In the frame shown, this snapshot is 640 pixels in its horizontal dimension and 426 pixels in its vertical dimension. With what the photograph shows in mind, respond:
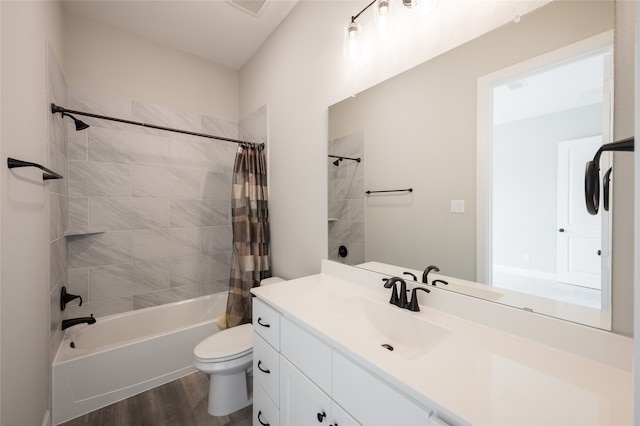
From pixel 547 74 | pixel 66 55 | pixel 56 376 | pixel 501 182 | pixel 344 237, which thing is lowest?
pixel 56 376

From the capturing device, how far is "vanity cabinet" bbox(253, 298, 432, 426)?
0.69 m

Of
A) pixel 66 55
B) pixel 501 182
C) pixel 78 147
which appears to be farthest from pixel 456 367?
pixel 66 55

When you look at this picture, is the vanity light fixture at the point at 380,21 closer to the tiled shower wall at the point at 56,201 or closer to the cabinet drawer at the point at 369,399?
the cabinet drawer at the point at 369,399

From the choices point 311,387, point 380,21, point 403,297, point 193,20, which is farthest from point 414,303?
point 193,20

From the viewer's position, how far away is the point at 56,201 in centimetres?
158

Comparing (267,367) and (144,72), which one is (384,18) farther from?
(144,72)

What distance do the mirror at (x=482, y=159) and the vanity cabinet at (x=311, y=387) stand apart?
55 cm

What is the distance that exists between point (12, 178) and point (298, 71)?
5.41ft

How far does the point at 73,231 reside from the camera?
1.91 metres

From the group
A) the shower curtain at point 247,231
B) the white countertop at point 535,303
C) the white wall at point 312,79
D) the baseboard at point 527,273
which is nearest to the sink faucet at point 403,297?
the white countertop at point 535,303

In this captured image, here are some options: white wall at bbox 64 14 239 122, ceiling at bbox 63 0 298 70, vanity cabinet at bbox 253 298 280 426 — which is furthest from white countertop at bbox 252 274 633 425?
white wall at bbox 64 14 239 122

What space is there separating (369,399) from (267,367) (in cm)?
67

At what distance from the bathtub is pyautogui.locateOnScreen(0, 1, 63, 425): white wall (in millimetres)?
144

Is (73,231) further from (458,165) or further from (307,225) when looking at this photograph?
(458,165)
